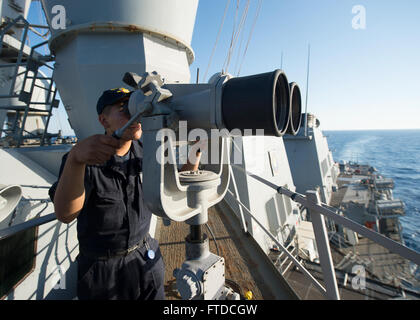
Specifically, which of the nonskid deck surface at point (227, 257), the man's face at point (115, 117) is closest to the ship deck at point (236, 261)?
the nonskid deck surface at point (227, 257)

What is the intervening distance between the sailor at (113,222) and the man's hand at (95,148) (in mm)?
156

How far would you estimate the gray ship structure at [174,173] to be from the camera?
41.1 inches

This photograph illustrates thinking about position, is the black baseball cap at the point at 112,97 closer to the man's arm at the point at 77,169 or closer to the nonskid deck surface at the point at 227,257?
the man's arm at the point at 77,169

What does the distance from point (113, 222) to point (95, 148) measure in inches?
24.0

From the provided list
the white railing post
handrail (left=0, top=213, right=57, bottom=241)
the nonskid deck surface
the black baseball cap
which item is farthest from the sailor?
the white railing post

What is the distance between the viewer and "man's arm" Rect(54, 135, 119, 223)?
2.95ft

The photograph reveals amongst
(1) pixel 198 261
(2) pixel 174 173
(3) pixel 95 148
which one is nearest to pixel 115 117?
(3) pixel 95 148

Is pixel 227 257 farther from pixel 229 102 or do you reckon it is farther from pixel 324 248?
pixel 229 102

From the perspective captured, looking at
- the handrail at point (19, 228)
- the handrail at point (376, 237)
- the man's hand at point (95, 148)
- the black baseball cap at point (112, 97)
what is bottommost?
the handrail at point (19, 228)

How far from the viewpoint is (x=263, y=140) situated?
22.6 ft

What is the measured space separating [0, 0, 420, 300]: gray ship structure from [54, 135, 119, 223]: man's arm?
231 millimetres

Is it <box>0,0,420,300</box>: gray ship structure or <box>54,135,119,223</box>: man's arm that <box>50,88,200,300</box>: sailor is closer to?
<box>54,135,119,223</box>: man's arm

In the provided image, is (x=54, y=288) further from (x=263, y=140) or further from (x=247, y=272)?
(x=263, y=140)

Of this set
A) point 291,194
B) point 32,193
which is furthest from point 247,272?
point 32,193
